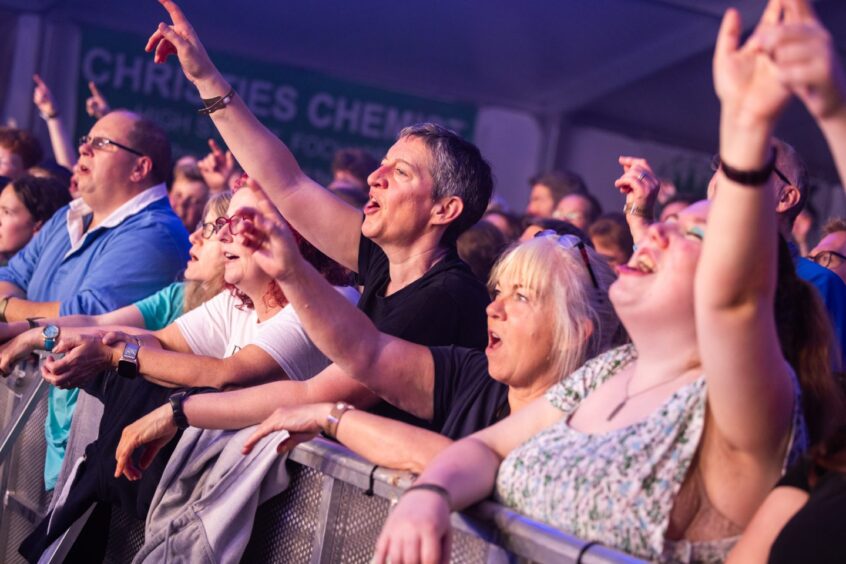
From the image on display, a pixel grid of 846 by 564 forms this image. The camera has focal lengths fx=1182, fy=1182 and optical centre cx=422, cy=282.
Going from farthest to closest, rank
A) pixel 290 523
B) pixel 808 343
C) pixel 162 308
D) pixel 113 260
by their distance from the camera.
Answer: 1. pixel 113 260
2. pixel 162 308
3. pixel 290 523
4. pixel 808 343

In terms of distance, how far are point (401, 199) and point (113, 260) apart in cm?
180

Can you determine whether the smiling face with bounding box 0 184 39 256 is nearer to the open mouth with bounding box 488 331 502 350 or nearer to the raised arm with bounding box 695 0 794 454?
the open mouth with bounding box 488 331 502 350

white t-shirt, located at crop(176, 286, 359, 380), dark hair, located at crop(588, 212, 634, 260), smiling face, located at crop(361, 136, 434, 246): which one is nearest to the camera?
white t-shirt, located at crop(176, 286, 359, 380)

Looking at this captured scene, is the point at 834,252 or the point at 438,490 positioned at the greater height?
the point at 834,252

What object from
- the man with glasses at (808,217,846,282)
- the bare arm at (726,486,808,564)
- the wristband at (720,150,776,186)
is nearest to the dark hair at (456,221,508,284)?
the man with glasses at (808,217,846,282)

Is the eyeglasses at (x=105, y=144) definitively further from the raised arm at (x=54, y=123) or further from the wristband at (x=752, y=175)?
the wristband at (x=752, y=175)

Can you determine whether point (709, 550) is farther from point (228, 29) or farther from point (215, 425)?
point (228, 29)

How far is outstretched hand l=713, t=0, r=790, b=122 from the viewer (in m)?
1.70

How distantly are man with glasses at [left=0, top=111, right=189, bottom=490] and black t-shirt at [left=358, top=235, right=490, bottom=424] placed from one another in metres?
1.64

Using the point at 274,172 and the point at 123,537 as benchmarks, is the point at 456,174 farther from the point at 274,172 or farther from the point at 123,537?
the point at 123,537

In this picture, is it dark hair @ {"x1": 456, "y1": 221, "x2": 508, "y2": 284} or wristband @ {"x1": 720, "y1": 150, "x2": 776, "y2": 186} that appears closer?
wristband @ {"x1": 720, "y1": 150, "x2": 776, "y2": 186}

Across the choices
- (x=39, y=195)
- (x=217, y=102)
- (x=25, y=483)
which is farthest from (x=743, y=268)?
(x=39, y=195)

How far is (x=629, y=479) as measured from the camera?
78.6 inches

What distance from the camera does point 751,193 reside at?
5.77 feet
